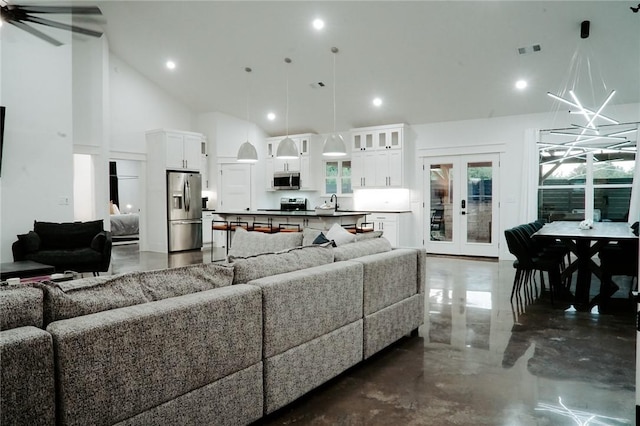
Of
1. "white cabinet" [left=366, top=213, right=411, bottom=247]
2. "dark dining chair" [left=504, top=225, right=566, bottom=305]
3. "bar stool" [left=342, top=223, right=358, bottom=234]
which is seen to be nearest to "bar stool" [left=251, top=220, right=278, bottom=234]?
"bar stool" [left=342, top=223, right=358, bottom=234]

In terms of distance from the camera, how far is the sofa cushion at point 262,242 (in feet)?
13.3

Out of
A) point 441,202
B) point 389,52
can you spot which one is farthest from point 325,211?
point 441,202

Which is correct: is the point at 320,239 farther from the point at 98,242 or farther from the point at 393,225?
the point at 393,225

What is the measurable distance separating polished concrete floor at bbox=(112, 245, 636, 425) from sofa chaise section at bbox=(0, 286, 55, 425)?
1.15 metres

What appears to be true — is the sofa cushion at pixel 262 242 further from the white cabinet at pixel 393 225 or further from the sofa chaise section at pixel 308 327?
the white cabinet at pixel 393 225

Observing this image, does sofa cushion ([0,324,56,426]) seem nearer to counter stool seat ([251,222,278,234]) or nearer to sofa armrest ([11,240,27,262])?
sofa armrest ([11,240,27,262])

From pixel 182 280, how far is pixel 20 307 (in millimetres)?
682

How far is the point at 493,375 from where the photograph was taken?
283 centimetres

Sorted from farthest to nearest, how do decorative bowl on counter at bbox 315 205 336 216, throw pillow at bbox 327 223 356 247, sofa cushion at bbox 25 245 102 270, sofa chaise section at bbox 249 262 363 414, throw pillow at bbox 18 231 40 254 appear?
decorative bowl on counter at bbox 315 205 336 216 < throw pillow at bbox 18 231 40 254 < sofa cushion at bbox 25 245 102 270 < throw pillow at bbox 327 223 356 247 < sofa chaise section at bbox 249 262 363 414

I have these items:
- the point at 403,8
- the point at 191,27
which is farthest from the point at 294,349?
the point at 191,27

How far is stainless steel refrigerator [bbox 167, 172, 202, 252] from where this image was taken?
885 centimetres

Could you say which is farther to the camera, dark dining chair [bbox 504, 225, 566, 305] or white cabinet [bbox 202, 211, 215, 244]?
white cabinet [bbox 202, 211, 215, 244]

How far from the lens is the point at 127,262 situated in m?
7.61

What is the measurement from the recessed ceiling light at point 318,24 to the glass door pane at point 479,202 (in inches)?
162
